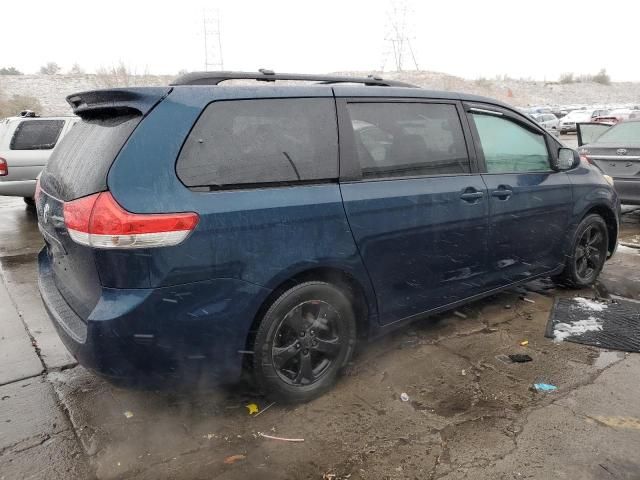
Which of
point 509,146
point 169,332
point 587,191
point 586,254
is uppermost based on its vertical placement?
point 509,146

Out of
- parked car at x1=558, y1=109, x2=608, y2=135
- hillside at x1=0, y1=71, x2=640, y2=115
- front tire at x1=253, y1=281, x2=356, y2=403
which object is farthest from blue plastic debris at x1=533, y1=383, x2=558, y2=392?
hillside at x1=0, y1=71, x2=640, y2=115

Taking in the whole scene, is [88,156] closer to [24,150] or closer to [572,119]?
[24,150]

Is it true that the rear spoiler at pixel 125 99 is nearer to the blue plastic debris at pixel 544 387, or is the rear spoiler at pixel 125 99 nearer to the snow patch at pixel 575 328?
the blue plastic debris at pixel 544 387

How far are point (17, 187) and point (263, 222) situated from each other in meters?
7.74

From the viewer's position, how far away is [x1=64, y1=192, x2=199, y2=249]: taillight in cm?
223

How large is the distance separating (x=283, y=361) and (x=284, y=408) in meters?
0.30

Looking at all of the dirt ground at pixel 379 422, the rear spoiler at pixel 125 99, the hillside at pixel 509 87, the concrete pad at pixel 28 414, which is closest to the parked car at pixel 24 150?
the dirt ground at pixel 379 422

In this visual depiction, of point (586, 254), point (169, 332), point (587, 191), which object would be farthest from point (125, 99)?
point (586, 254)

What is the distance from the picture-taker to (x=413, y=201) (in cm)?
315

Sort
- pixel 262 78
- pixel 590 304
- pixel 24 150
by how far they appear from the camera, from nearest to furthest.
Result: pixel 262 78 → pixel 590 304 → pixel 24 150

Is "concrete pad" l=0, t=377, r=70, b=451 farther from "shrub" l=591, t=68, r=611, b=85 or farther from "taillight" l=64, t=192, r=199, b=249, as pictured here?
"shrub" l=591, t=68, r=611, b=85

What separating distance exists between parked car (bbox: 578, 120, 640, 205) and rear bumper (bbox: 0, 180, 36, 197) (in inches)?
341

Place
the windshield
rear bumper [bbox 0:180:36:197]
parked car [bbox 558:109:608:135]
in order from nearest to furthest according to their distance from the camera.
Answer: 1. the windshield
2. rear bumper [bbox 0:180:36:197]
3. parked car [bbox 558:109:608:135]

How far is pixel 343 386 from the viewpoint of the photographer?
3117 millimetres
